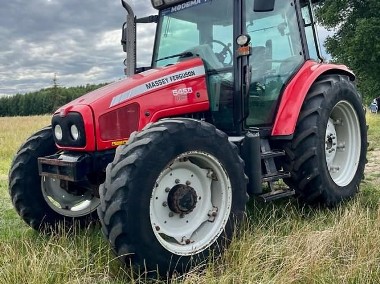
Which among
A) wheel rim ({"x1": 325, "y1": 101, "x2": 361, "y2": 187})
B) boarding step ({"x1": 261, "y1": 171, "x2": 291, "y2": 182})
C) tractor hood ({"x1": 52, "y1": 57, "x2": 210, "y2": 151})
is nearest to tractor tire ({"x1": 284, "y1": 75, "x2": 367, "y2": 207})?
wheel rim ({"x1": 325, "y1": 101, "x2": 361, "y2": 187})

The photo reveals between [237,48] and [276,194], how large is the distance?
1345 mm

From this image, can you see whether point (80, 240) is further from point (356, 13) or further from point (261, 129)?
point (356, 13)

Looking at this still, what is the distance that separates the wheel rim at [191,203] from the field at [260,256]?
207 millimetres

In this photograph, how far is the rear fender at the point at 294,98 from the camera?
454 cm

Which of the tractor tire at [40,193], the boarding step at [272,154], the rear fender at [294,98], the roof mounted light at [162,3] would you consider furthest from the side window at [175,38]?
the tractor tire at [40,193]

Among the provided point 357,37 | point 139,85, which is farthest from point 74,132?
point 357,37

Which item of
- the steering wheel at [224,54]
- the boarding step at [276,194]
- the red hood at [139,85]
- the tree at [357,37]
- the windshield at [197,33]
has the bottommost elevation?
the boarding step at [276,194]

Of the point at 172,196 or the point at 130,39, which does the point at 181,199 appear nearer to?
the point at 172,196

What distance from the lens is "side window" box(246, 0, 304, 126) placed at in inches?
180

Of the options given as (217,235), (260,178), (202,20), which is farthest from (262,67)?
(217,235)

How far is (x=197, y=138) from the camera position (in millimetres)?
3428

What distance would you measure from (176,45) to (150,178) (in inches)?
83.1

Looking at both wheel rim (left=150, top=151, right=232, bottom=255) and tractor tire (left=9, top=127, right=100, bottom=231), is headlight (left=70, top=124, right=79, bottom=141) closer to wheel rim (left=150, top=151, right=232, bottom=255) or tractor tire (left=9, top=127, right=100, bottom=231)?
tractor tire (left=9, top=127, right=100, bottom=231)

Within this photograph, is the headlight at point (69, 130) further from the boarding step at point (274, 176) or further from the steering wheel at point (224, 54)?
Answer: the boarding step at point (274, 176)
